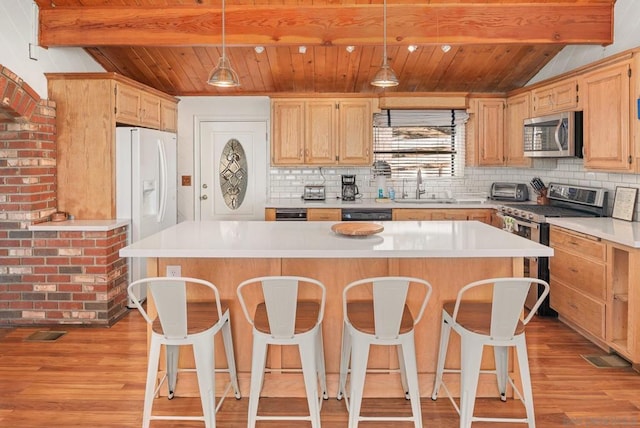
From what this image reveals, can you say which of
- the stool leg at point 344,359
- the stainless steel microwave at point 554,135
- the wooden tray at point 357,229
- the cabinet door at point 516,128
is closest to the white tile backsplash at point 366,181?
the cabinet door at point 516,128

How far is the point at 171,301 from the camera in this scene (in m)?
2.42

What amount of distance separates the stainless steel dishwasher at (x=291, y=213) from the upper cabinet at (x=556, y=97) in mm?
2592

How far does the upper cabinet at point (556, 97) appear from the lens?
14.8 feet

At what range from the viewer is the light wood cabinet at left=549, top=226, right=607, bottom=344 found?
12.0 ft

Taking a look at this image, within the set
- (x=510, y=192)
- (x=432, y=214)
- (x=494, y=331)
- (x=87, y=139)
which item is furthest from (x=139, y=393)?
(x=510, y=192)

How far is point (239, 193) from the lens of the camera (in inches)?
253

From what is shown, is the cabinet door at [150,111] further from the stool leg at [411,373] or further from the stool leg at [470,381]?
the stool leg at [470,381]

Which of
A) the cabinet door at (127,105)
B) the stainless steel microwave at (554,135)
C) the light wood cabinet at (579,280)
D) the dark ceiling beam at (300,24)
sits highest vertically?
the dark ceiling beam at (300,24)

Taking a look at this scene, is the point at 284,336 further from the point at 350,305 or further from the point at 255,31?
the point at 255,31

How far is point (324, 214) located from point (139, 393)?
3022 millimetres

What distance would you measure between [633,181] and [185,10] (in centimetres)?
398

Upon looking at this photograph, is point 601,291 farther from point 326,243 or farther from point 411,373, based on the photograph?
point 326,243

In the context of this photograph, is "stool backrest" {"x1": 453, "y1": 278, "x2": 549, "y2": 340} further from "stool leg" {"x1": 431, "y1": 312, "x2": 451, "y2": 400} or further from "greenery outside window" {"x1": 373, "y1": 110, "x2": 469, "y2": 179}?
"greenery outside window" {"x1": 373, "y1": 110, "x2": 469, "y2": 179}

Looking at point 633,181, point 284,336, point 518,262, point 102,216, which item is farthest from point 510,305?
point 102,216
